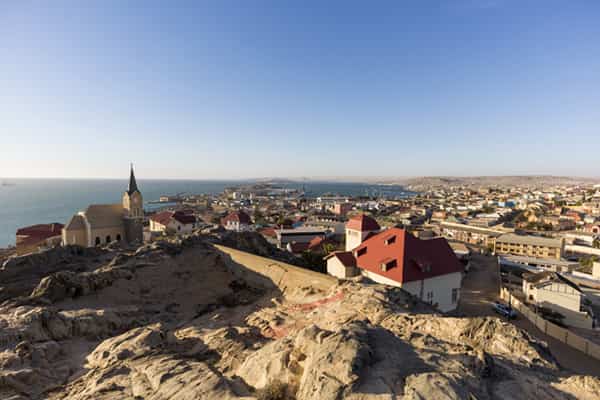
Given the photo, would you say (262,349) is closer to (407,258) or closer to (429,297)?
(407,258)

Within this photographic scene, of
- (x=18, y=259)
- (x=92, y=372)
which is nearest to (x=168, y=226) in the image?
(x=18, y=259)

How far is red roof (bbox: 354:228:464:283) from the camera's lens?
18.6m

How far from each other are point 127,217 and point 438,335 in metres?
34.8

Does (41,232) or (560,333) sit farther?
(41,232)

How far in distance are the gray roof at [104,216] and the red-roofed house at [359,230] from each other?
26573 millimetres

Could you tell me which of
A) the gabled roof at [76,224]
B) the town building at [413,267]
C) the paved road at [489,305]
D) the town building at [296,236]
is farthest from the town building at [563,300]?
the gabled roof at [76,224]

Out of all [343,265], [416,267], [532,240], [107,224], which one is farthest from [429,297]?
[532,240]

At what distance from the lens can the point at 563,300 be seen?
74.6 ft

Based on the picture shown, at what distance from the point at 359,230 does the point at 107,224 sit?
27800mm

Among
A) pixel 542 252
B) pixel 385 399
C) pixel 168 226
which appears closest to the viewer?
pixel 385 399

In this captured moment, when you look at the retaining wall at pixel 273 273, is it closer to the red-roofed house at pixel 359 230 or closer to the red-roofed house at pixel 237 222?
the red-roofed house at pixel 359 230

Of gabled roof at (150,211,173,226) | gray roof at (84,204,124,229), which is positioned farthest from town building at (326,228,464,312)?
gabled roof at (150,211,173,226)

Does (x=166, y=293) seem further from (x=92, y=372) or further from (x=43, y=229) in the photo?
(x=43, y=229)

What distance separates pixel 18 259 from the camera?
1789cm
